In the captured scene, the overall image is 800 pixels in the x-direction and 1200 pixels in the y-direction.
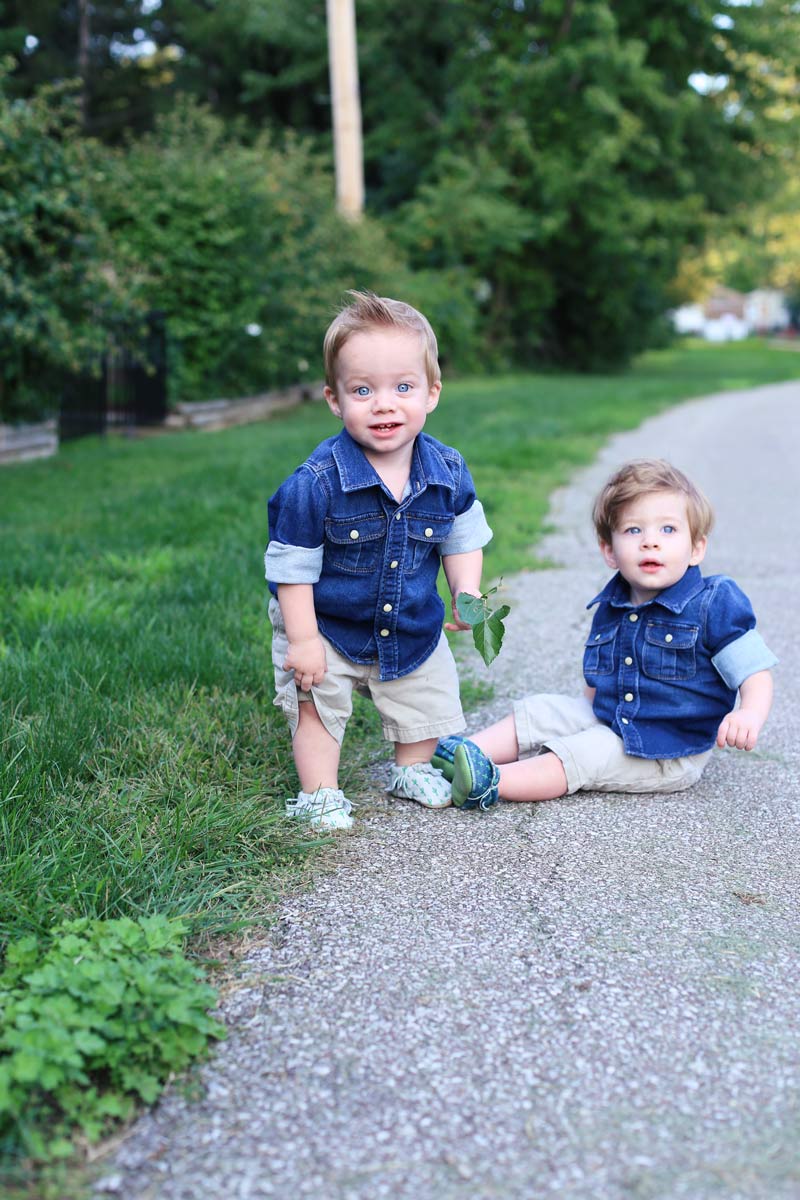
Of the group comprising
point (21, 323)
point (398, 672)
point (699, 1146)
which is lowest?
point (699, 1146)

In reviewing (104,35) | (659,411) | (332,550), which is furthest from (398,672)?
(104,35)

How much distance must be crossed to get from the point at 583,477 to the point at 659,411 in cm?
717

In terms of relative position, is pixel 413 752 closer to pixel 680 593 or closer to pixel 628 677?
pixel 628 677

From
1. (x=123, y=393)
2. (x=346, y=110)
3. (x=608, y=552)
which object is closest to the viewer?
(x=608, y=552)

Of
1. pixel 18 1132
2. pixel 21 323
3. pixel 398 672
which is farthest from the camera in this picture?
pixel 21 323

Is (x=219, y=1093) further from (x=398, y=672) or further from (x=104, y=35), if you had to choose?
(x=104, y=35)

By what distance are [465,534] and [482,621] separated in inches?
10.5

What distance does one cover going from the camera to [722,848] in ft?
8.29

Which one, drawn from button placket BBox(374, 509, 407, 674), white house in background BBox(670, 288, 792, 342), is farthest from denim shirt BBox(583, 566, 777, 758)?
white house in background BBox(670, 288, 792, 342)

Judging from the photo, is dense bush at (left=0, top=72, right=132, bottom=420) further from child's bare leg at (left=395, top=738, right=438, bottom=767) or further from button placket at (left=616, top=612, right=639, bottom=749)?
button placket at (left=616, top=612, right=639, bottom=749)

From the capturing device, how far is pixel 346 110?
17.4 meters

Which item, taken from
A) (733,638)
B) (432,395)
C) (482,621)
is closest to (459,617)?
(482,621)

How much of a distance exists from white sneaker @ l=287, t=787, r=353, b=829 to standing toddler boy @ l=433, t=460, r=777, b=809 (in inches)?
10.9

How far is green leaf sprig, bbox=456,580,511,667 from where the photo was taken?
263 cm
